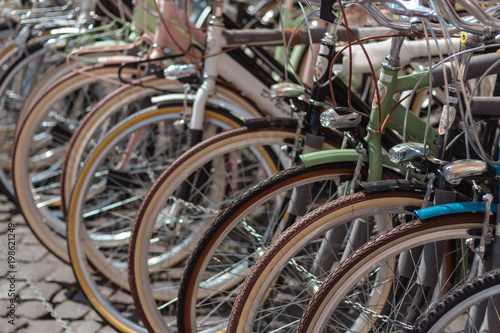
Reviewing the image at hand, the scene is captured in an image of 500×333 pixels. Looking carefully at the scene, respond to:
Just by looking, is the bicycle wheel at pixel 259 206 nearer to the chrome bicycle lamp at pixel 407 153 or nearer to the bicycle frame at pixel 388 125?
the bicycle frame at pixel 388 125

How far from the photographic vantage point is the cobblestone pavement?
308cm

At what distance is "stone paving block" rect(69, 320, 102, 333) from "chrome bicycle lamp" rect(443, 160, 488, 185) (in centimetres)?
196

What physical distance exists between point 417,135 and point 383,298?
2.27 feet

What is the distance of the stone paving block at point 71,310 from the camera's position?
3.17m

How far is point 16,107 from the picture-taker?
4777 mm

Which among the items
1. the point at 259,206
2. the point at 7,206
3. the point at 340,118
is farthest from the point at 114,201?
the point at 340,118

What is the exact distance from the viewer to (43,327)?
3.05 m

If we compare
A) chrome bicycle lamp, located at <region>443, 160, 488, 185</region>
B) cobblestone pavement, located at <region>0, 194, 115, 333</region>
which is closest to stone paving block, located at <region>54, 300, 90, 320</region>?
cobblestone pavement, located at <region>0, 194, 115, 333</region>

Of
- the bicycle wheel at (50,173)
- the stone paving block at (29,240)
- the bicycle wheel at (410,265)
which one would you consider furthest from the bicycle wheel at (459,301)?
the stone paving block at (29,240)

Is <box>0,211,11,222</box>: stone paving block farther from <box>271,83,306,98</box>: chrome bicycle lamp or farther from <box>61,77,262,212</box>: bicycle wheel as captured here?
<box>271,83,306,98</box>: chrome bicycle lamp

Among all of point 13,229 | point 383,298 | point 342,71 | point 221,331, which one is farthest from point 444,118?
point 13,229

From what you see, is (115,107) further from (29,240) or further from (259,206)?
(29,240)

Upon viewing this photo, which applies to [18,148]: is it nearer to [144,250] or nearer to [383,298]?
[144,250]

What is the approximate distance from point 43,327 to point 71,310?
196 mm
